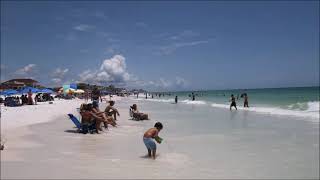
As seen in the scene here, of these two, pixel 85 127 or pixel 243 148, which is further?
pixel 85 127

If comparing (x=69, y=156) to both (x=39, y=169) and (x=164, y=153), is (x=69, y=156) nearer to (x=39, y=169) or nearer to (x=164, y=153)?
(x=39, y=169)

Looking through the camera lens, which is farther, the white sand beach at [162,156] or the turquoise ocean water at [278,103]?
the turquoise ocean water at [278,103]

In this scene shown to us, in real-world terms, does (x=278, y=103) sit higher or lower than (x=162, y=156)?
higher

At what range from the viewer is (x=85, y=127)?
12773mm

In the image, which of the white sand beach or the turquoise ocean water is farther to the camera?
the turquoise ocean water

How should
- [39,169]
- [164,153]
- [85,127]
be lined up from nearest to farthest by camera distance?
[39,169]
[164,153]
[85,127]

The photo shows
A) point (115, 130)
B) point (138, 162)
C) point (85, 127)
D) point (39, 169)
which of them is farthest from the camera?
point (115, 130)

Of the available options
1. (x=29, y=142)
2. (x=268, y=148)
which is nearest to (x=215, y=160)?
(x=268, y=148)

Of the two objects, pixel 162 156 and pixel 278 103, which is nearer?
pixel 162 156

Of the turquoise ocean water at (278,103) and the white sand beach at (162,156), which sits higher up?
the turquoise ocean water at (278,103)

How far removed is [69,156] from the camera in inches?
330

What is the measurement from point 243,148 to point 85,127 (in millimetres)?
5883

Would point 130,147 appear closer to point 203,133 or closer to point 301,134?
point 203,133

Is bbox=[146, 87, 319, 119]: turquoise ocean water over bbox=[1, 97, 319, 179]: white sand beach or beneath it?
over
